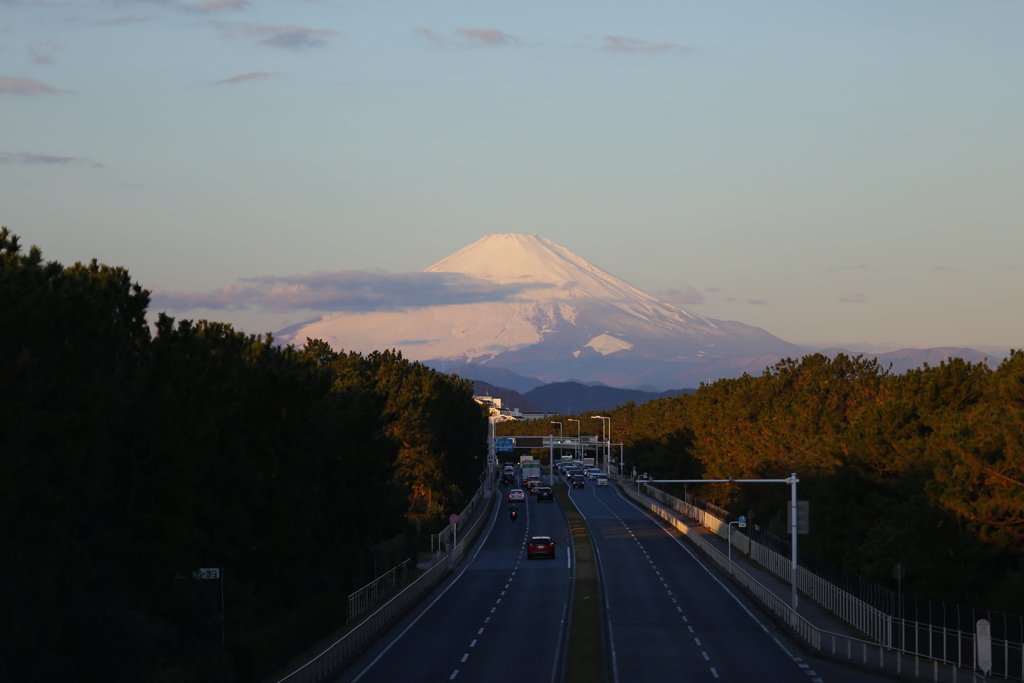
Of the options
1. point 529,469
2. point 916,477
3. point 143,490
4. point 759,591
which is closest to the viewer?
point 143,490

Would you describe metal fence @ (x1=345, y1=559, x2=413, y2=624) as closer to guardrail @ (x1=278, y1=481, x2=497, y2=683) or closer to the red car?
guardrail @ (x1=278, y1=481, x2=497, y2=683)

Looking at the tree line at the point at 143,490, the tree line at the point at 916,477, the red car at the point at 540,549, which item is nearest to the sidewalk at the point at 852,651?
Result: the tree line at the point at 916,477

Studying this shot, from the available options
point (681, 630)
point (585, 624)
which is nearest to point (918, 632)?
point (681, 630)

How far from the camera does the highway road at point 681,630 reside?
32.3 m

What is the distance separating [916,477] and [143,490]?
95.1 ft

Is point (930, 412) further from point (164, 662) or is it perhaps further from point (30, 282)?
Result: point (30, 282)

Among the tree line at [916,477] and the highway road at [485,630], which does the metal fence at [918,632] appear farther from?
the highway road at [485,630]

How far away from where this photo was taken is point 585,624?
139ft

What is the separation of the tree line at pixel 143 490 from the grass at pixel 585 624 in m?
8.04

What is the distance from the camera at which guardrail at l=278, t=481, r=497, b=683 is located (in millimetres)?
29469

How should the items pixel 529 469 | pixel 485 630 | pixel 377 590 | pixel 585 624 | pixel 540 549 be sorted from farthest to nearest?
pixel 529 469 → pixel 540 549 → pixel 377 590 → pixel 585 624 → pixel 485 630

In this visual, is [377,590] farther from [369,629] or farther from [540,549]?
[540,549]

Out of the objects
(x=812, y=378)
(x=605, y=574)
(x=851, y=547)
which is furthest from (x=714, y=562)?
(x=812, y=378)

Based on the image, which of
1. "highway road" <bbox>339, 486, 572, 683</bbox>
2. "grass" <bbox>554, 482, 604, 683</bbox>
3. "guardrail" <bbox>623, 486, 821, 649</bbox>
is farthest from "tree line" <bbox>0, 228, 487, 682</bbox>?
"guardrail" <bbox>623, 486, 821, 649</bbox>
